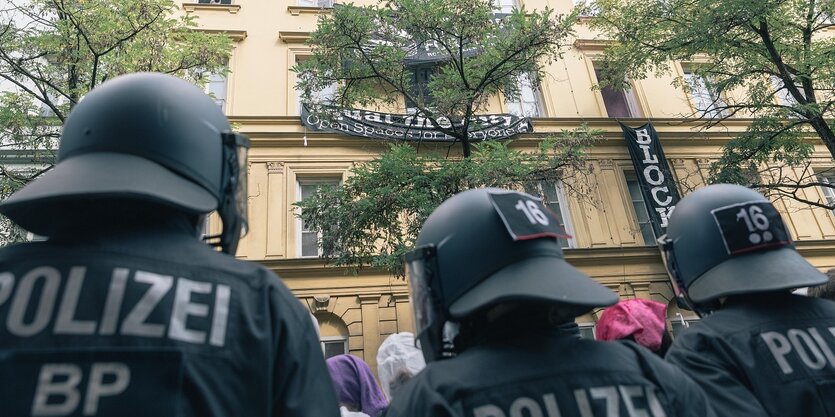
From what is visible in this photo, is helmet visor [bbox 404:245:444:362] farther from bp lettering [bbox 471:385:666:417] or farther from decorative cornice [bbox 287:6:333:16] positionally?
decorative cornice [bbox 287:6:333:16]

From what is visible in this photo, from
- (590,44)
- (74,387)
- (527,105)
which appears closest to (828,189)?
(590,44)

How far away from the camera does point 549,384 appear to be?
1.33 meters

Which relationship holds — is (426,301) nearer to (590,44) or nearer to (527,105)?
(527,105)

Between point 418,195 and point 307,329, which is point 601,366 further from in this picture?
point 418,195

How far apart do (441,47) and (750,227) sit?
295 inches

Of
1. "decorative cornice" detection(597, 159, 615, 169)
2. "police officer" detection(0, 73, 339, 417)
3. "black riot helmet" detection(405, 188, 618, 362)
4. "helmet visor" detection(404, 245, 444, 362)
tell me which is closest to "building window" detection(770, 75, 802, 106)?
"decorative cornice" detection(597, 159, 615, 169)

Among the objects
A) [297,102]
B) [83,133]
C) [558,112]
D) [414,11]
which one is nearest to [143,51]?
[414,11]

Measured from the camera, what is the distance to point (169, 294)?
1173 mm

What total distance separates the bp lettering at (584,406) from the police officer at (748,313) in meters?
0.69

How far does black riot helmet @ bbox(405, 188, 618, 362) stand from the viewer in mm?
1490

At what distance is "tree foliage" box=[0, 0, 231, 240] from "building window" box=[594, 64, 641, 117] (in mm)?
10716

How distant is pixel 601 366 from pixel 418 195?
6344mm

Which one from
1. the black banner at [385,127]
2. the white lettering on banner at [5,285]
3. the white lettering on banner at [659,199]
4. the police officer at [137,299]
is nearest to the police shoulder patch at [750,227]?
the police officer at [137,299]

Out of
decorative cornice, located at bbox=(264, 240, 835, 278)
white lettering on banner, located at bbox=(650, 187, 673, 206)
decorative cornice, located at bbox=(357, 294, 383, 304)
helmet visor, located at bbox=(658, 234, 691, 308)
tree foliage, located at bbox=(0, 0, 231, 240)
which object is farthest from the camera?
white lettering on banner, located at bbox=(650, 187, 673, 206)
